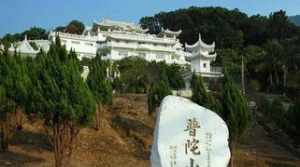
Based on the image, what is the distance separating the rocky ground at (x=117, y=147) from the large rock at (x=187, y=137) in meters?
7.36

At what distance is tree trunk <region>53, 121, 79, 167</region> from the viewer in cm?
1372

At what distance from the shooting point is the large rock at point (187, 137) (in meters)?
7.75

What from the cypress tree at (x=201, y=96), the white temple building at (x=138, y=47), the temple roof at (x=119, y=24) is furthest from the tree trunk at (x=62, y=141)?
the temple roof at (x=119, y=24)

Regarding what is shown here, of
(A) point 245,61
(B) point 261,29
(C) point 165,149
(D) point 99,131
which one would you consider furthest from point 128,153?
(B) point 261,29

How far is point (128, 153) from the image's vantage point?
55.0 feet

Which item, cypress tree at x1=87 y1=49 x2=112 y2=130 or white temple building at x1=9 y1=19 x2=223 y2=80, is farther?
white temple building at x1=9 y1=19 x2=223 y2=80

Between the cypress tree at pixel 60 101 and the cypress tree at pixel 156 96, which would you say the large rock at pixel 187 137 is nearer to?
the cypress tree at pixel 60 101

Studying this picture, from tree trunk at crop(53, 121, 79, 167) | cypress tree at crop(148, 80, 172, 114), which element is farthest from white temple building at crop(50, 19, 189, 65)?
tree trunk at crop(53, 121, 79, 167)

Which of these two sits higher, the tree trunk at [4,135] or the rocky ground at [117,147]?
the tree trunk at [4,135]

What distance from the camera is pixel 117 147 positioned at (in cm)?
1719

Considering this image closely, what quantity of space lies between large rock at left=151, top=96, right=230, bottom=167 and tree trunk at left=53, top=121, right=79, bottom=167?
6.34m

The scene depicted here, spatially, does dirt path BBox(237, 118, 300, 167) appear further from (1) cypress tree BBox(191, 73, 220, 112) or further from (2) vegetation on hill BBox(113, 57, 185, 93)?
(2) vegetation on hill BBox(113, 57, 185, 93)

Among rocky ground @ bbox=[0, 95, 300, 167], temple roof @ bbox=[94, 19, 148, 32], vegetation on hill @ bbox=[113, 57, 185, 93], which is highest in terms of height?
temple roof @ bbox=[94, 19, 148, 32]

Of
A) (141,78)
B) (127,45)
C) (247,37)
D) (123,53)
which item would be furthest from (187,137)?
(247,37)
